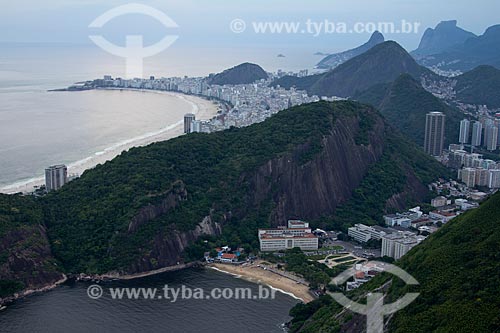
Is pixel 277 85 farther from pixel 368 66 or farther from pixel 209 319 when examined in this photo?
pixel 209 319

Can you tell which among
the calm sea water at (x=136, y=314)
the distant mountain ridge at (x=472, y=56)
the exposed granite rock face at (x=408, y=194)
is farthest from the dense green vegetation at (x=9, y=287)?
the distant mountain ridge at (x=472, y=56)

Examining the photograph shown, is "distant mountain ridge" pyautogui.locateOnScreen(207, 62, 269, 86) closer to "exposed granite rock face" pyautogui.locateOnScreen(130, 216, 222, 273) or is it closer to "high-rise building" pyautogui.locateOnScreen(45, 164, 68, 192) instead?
"high-rise building" pyautogui.locateOnScreen(45, 164, 68, 192)

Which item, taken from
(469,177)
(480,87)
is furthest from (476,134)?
(480,87)

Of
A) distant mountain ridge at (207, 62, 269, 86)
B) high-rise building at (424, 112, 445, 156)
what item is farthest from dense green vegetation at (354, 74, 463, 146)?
distant mountain ridge at (207, 62, 269, 86)

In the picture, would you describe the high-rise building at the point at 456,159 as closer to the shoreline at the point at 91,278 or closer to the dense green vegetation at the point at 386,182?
the dense green vegetation at the point at 386,182

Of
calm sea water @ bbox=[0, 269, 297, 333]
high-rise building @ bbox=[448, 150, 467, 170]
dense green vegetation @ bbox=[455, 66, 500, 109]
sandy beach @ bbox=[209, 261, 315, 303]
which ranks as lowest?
calm sea water @ bbox=[0, 269, 297, 333]

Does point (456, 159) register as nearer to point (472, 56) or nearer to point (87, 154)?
point (87, 154)

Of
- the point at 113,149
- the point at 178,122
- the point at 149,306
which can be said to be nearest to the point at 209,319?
the point at 149,306
